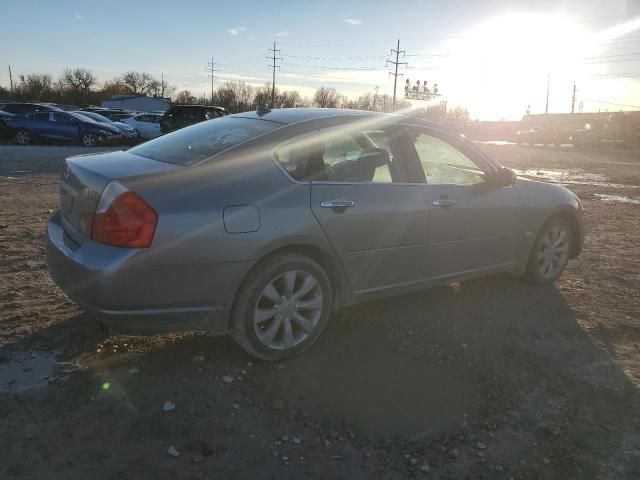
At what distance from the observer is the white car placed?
85.8 feet

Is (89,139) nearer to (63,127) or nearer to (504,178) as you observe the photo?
(63,127)

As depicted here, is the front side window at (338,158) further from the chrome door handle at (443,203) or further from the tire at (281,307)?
the tire at (281,307)

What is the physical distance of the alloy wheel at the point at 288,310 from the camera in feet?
11.0

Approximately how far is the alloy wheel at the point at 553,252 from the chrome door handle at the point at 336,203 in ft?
8.01

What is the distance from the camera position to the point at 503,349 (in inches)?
151

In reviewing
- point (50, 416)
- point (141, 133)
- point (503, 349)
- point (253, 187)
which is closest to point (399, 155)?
point (253, 187)

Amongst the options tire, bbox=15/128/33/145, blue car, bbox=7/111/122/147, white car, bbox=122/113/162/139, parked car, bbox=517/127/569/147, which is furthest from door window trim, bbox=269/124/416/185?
parked car, bbox=517/127/569/147

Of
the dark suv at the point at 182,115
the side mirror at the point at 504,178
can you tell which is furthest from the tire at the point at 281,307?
the dark suv at the point at 182,115

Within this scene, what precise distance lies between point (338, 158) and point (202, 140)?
950 millimetres

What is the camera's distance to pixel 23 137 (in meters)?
21.3

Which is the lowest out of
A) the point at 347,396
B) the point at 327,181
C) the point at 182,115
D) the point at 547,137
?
the point at 347,396

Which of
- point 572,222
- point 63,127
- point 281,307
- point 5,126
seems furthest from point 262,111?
point 5,126

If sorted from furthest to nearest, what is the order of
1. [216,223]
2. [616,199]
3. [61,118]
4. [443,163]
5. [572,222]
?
[61,118] < [616,199] < [572,222] < [443,163] < [216,223]

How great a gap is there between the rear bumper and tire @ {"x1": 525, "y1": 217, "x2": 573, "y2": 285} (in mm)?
3189
